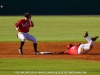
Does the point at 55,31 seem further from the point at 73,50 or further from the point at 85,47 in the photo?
the point at 85,47

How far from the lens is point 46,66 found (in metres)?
12.3

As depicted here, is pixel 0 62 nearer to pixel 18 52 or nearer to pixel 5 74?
pixel 5 74

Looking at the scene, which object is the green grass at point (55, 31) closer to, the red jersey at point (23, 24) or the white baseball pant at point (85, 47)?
the red jersey at point (23, 24)

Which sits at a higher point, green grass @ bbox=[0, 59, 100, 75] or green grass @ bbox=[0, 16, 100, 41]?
green grass @ bbox=[0, 59, 100, 75]

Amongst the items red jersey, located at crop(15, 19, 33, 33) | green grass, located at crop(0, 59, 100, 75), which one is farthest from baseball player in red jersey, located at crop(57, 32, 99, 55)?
green grass, located at crop(0, 59, 100, 75)

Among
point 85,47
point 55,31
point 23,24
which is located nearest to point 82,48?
point 85,47
